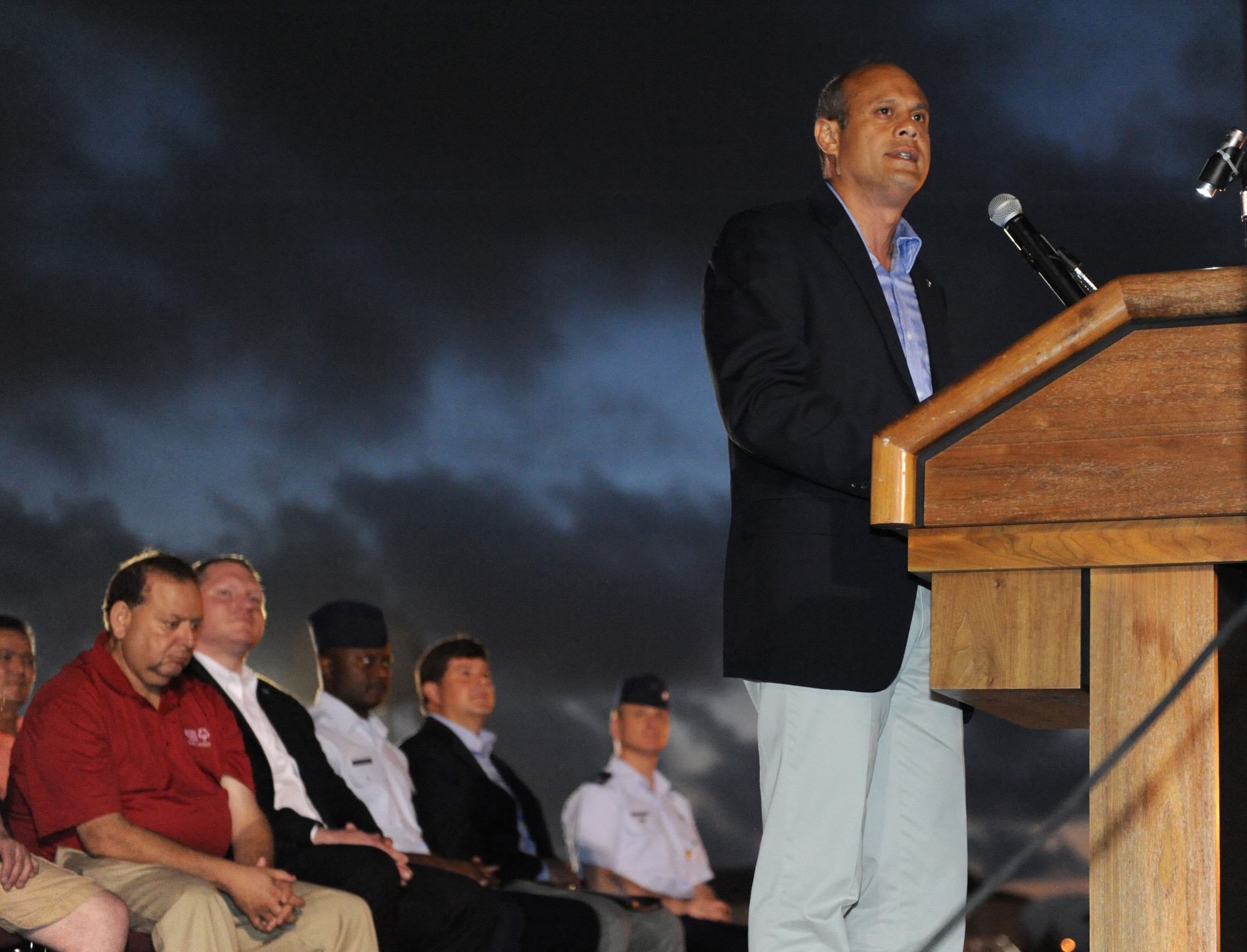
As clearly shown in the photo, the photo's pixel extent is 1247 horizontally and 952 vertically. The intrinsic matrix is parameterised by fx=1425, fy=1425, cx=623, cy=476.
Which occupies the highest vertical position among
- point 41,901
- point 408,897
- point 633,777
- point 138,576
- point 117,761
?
point 138,576

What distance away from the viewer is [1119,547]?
41.4 inches

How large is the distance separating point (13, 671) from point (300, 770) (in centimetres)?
69

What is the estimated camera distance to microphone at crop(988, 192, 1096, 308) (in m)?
1.46

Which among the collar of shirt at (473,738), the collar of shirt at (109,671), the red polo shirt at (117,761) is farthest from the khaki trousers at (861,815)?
the collar of shirt at (473,738)

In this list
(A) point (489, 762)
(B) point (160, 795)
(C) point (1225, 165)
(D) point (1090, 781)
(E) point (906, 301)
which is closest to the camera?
(D) point (1090, 781)

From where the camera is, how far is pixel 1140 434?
1.06m

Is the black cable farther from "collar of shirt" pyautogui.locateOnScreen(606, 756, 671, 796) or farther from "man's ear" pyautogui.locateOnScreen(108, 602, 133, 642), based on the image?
"collar of shirt" pyautogui.locateOnScreen(606, 756, 671, 796)

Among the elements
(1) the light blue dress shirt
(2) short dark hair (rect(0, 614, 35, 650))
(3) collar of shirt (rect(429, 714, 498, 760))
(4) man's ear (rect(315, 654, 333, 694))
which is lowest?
(3) collar of shirt (rect(429, 714, 498, 760))

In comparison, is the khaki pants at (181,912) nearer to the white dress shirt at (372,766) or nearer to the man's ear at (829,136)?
the white dress shirt at (372,766)

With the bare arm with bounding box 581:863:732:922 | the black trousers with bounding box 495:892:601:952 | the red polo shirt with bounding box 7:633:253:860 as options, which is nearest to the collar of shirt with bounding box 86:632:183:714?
the red polo shirt with bounding box 7:633:253:860

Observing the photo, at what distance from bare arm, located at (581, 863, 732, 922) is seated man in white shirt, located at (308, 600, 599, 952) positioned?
389mm

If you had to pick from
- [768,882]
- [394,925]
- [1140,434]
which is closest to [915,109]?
[1140,434]

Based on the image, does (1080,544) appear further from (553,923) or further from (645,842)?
(645,842)

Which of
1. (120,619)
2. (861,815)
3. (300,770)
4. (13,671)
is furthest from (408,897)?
(861,815)
